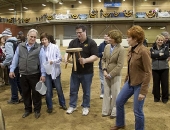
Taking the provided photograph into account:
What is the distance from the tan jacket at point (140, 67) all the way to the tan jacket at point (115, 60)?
0.75 m

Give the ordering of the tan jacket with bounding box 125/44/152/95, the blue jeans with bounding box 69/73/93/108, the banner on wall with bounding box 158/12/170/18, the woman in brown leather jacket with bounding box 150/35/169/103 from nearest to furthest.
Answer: the tan jacket with bounding box 125/44/152/95, the blue jeans with bounding box 69/73/93/108, the woman in brown leather jacket with bounding box 150/35/169/103, the banner on wall with bounding box 158/12/170/18

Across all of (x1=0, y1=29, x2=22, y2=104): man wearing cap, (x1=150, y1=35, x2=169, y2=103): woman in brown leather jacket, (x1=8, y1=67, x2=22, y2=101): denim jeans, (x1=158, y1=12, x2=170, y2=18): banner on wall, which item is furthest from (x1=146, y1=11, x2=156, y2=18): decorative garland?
(x1=8, y1=67, x2=22, y2=101): denim jeans

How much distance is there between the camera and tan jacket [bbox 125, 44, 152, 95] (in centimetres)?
286

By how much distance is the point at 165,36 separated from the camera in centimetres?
511

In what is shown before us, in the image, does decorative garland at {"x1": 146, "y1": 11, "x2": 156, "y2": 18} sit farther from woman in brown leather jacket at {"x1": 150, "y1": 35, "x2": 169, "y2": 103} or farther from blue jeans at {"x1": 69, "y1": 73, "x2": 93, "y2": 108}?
blue jeans at {"x1": 69, "y1": 73, "x2": 93, "y2": 108}

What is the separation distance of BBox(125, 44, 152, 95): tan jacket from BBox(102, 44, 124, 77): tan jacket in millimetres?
751

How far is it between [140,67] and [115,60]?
1005 millimetres

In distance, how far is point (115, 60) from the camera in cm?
395

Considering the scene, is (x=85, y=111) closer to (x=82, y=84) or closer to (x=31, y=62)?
(x=82, y=84)

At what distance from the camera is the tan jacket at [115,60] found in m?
3.89

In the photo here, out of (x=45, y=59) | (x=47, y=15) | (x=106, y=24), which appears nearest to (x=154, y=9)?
(x=106, y=24)

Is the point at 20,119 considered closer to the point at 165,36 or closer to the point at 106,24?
the point at 165,36

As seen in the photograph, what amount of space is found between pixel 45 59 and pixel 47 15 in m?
27.8

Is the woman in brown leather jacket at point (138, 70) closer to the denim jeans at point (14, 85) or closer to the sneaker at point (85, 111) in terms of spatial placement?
the sneaker at point (85, 111)
